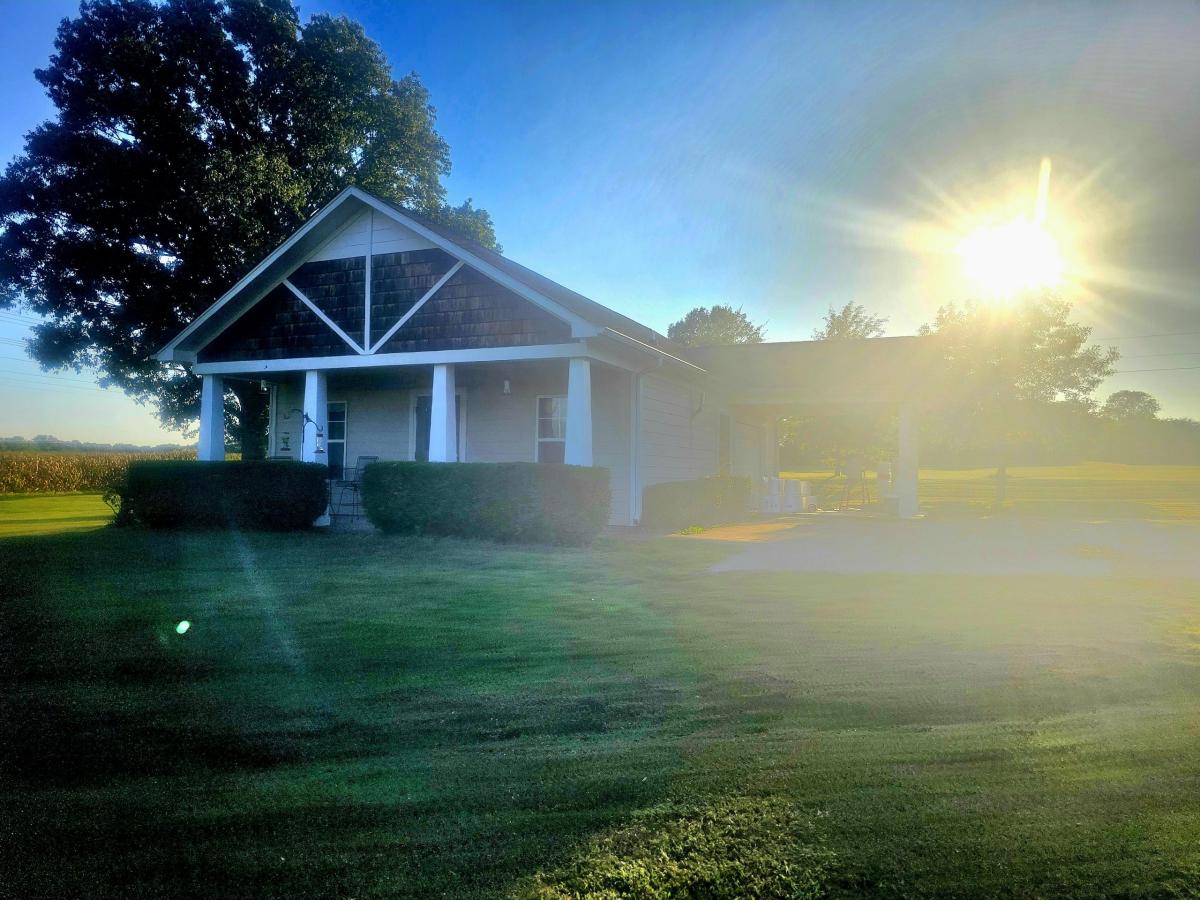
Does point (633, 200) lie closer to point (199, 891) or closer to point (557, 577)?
point (557, 577)

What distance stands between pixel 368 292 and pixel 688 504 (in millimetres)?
7414

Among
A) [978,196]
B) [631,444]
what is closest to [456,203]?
[631,444]

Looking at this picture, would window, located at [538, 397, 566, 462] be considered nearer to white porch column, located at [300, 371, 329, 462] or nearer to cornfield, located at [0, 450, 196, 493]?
white porch column, located at [300, 371, 329, 462]

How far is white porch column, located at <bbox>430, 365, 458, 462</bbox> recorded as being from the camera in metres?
13.3

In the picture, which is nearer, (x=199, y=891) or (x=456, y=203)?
(x=199, y=891)

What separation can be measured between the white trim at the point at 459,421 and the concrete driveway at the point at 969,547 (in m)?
5.62

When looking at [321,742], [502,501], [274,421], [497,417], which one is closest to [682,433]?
[497,417]

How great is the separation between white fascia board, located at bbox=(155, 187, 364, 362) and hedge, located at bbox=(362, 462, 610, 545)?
17.0 feet

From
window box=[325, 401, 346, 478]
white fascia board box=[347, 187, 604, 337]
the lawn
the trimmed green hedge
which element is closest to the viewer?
the lawn

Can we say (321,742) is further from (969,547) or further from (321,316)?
(321,316)

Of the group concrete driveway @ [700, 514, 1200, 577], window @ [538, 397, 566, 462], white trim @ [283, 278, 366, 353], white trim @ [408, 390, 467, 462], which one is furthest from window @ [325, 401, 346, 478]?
concrete driveway @ [700, 514, 1200, 577]

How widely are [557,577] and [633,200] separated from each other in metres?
9.53

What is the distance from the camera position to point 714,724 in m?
3.96

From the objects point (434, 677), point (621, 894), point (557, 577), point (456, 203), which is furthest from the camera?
point (456, 203)
